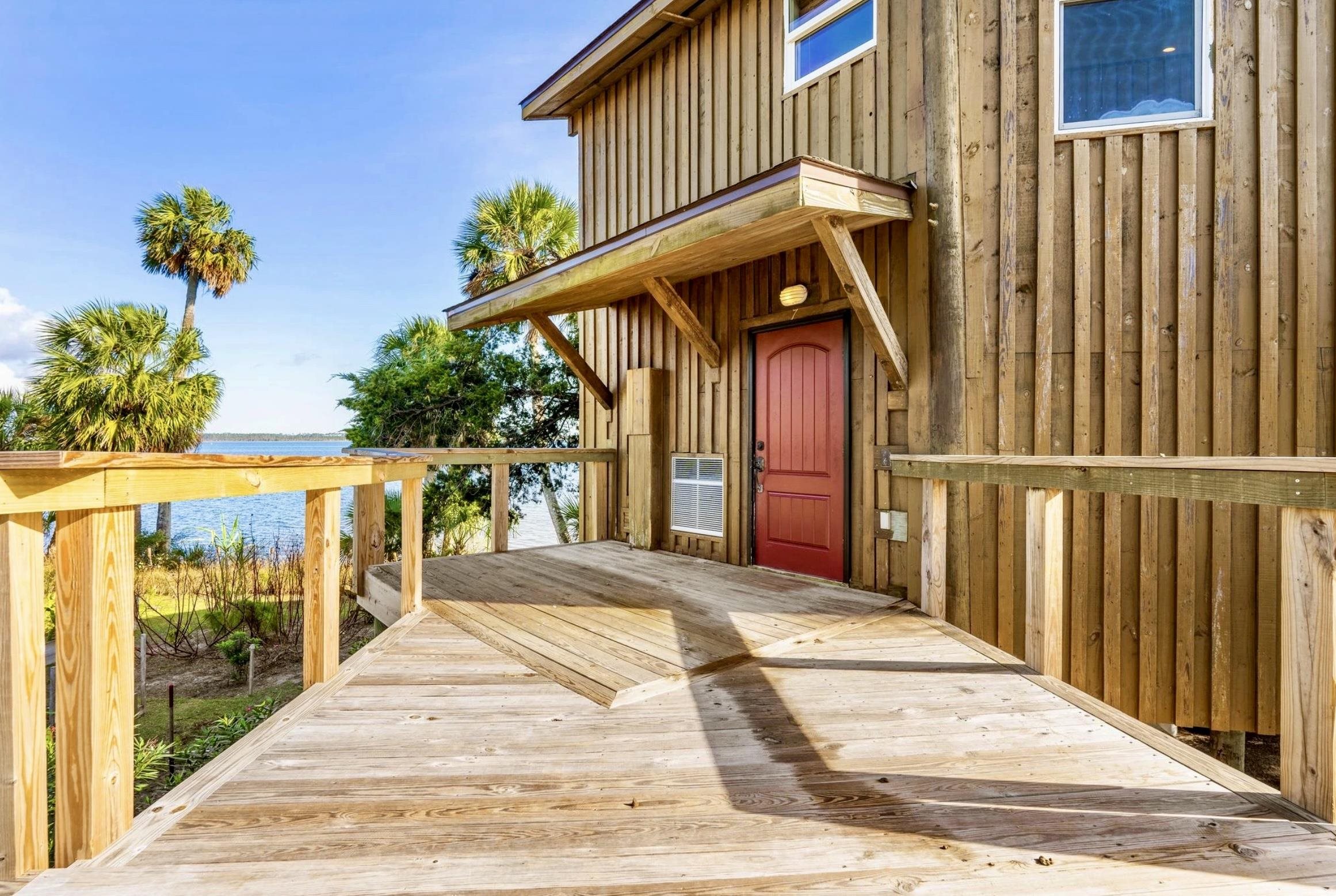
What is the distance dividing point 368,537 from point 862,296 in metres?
3.76

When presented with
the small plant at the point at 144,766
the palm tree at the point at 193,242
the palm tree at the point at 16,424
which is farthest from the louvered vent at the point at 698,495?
the palm tree at the point at 193,242

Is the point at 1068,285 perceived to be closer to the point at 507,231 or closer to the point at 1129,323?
the point at 1129,323

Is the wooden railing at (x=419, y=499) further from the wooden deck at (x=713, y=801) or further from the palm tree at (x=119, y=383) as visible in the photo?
the palm tree at (x=119, y=383)

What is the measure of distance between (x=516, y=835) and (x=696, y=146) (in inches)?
212

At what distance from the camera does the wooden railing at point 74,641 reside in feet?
3.67

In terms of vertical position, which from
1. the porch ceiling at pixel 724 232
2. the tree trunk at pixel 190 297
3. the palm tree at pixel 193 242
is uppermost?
the palm tree at pixel 193 242

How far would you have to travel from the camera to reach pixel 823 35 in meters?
4.41

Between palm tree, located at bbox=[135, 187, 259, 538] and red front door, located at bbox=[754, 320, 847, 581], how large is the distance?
50.1 ft

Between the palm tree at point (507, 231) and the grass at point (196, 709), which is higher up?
the palm tree at point (507, 231)

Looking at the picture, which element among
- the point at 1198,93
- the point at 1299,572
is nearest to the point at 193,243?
the point at 1198,93

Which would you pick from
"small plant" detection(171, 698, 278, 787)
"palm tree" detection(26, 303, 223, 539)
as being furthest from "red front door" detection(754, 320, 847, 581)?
"palm tree" detection(26, 303, 223, 539)

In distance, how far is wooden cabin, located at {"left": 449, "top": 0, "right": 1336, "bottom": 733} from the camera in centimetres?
321

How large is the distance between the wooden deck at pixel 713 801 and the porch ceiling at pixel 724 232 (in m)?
Answer: 2.33

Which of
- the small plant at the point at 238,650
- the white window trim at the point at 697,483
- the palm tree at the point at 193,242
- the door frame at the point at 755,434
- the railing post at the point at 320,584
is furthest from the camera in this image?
Answer: the palm tree at the point at 193,242
